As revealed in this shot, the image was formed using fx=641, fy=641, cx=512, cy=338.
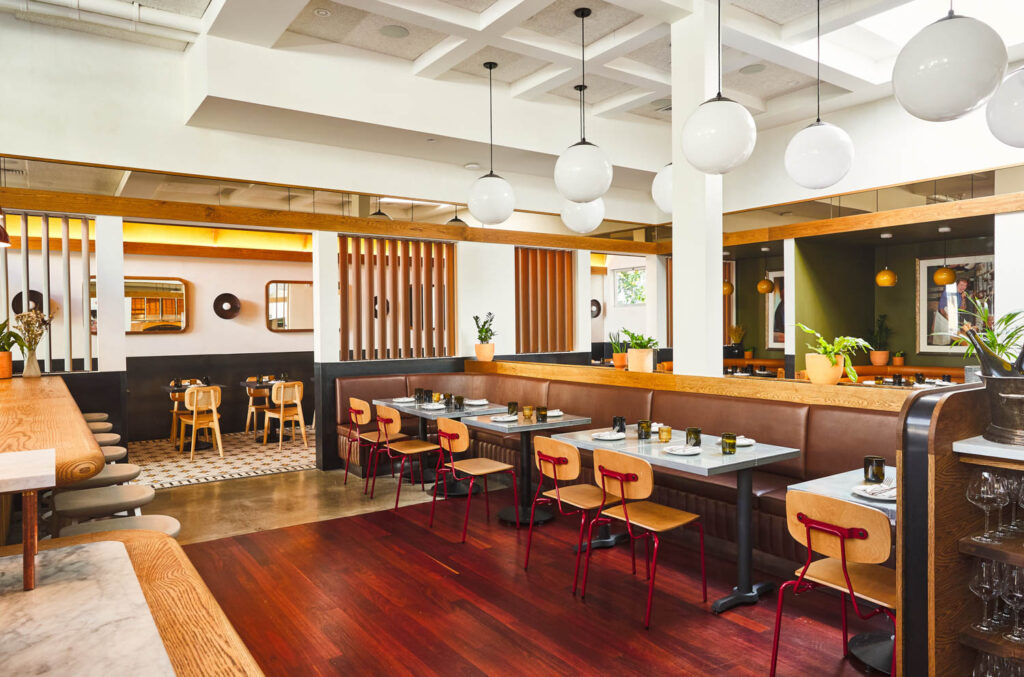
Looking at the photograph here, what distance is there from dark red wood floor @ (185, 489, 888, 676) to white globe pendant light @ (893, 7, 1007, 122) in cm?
223

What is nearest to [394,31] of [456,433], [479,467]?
[456,433]

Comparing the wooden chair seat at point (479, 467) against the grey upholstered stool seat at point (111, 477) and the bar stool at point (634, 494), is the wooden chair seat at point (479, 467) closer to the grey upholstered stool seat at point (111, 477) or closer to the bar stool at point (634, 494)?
the bar stool at point (634, 494)

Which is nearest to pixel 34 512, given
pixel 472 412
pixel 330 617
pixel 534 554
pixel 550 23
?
pixel 330 617

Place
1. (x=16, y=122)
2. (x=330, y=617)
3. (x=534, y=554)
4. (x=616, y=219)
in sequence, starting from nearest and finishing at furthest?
(x=330, y=617) < (x=534, y=554) < (x=16, y=122) < (x=616, y=219)

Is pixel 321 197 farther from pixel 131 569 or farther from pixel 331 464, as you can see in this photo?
pixel 131 569

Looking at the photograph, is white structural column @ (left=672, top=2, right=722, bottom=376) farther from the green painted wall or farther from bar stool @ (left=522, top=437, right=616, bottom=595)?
the green painted wall

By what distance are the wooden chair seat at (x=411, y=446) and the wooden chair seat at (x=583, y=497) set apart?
1.59m

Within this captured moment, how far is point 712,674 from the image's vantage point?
2588 millimetres

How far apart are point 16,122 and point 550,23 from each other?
4086 mm

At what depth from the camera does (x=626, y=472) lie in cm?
315

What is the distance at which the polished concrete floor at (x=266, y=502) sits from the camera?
4.67 meters

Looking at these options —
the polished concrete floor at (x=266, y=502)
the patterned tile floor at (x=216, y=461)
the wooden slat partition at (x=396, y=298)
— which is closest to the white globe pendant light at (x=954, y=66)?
the polished concrete floor at (x=266, y=502)

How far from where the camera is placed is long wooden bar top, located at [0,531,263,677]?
36.5 inches

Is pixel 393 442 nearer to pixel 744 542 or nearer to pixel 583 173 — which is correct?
pixel 583 173
